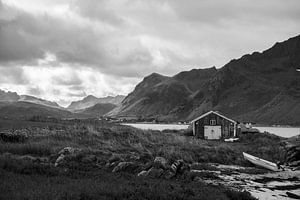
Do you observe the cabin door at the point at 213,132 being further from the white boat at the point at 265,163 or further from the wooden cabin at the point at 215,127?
the white boat at the point at 265,163

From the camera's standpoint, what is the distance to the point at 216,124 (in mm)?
81125

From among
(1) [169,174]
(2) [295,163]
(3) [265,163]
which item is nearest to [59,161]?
(1) [169,174]

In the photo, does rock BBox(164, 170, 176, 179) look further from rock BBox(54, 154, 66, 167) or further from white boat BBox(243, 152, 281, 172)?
white boat BBox(243, 152, 281, 172)

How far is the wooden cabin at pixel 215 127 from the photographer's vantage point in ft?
265

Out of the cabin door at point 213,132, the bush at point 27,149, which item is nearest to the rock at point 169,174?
the bush at point 27,149

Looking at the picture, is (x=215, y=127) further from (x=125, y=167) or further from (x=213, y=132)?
(x=125, y=167)

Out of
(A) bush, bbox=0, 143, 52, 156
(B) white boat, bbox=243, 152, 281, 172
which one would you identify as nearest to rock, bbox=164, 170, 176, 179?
(A) bush, bbox=0, 143, 52, 156

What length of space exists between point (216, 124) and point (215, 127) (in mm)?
685

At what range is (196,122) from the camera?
82.0 meters

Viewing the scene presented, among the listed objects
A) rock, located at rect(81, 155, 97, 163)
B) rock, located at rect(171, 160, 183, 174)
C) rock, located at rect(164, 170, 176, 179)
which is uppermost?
rock, located at rect(81, 155, 97, 163)

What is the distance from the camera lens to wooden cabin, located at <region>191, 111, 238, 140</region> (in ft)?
265

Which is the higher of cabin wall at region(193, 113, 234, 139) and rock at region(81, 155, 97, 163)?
cabin wall at region(193, 113, 234, 139)

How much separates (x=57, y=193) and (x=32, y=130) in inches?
1218

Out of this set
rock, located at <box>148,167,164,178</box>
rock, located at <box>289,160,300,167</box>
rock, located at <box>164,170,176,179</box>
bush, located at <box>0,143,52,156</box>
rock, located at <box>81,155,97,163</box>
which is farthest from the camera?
rock, located at <box>289,160,300,167</box>
